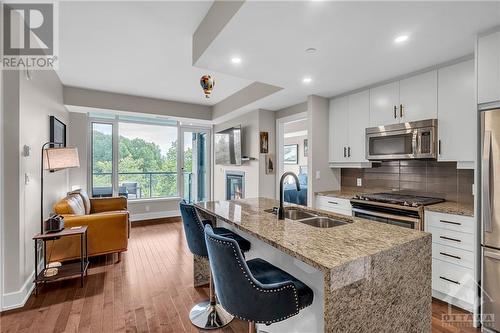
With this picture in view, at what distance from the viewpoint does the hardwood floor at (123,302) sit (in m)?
2.10

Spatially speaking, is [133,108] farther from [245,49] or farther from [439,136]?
[439,136]

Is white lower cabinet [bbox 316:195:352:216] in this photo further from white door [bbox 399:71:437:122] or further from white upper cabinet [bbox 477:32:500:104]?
white upper cabinet [bbox 477:32:500:104]

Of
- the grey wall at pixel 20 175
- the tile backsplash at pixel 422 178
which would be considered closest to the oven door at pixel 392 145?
the tile backsplash at pixel 422 178

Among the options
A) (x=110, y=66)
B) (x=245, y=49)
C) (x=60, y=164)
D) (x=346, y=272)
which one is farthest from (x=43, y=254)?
(x=346, y=272)

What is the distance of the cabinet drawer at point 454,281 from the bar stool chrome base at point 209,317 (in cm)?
208

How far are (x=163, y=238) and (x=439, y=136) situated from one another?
4467mm

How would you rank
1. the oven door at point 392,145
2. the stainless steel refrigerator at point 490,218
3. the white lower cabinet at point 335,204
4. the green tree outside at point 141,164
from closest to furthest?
the stainless steel refrigerator at point 490,218 → the oven door at point 392,145 → the white lower cabinet at point 335,204 → the green tree outside at point 141,164

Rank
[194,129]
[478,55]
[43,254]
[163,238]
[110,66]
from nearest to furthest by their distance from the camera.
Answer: [478,55], [43,254], [110,66], [163,238], [194,129]

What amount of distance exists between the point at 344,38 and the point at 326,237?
167 cm

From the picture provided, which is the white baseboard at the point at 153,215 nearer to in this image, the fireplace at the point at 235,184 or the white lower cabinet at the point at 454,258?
the fireplace at the point at 235,184

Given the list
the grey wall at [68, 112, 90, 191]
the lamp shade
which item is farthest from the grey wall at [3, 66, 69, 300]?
the grey wall at [68, 112, 90, 191]

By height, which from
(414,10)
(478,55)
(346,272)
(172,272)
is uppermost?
(414,10)

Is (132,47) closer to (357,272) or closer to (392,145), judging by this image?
(357,272)

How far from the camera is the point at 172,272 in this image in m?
3.14
